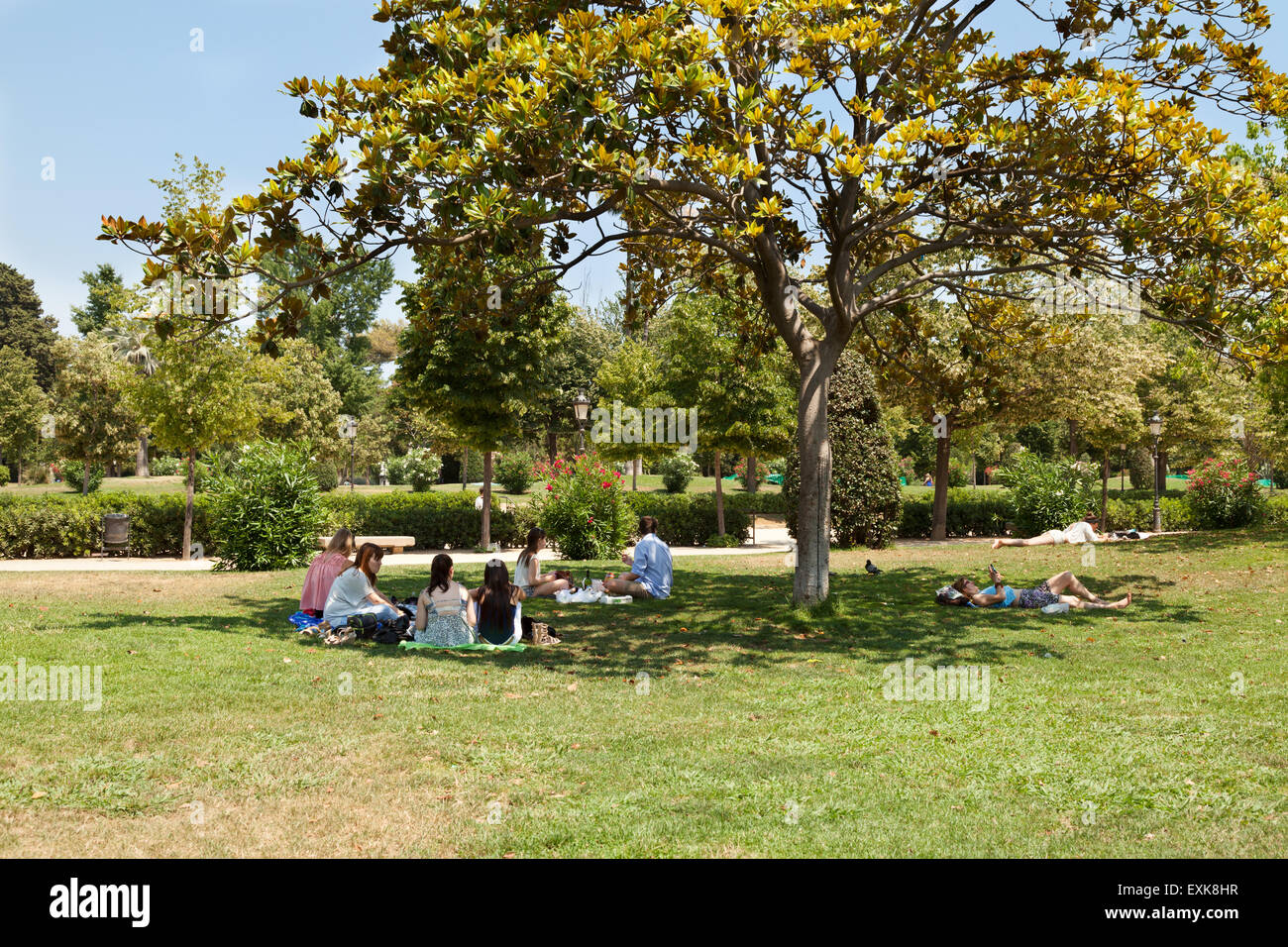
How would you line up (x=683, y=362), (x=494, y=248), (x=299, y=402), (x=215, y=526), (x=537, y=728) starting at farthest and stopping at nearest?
(x=299, y=402)
(x=683, y=362)
(x=215, y=526)
(x=494, y=248)
(x=537, y=728)

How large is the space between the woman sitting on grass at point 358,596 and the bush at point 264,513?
22.7 ft

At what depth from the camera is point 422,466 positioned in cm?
4509

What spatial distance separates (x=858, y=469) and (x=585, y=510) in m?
6.37

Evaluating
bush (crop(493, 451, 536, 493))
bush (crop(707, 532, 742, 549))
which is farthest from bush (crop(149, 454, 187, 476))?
bush (crop(707, 532, 742, 549))

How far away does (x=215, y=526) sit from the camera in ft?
50.2

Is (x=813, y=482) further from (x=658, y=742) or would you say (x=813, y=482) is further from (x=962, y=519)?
(x=962, y=519)

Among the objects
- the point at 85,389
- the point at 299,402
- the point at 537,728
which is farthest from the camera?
the point at 299,402

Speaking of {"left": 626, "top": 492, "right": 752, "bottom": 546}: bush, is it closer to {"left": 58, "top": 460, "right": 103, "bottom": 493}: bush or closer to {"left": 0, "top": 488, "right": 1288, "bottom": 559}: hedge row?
{"left": 0, "top": 488, "right": 1288, "bottom": 559}: hedge row

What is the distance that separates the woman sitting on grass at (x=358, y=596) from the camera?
900cm

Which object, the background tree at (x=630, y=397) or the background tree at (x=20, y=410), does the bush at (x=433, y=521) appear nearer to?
the background tree at (x=630, y=397)

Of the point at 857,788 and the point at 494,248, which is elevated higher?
the point at 494,248

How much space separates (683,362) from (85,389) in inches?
1066
